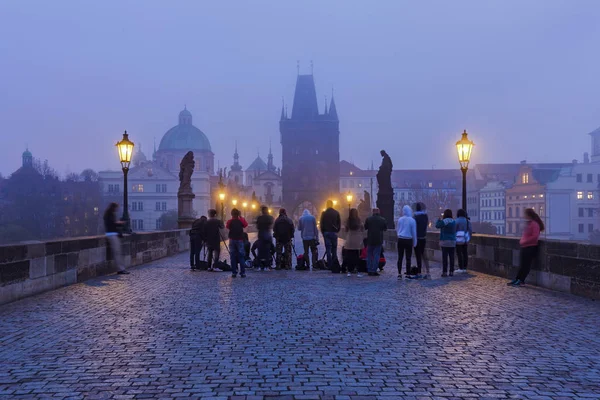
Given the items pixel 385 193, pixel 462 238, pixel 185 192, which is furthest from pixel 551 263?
pixel 185 192

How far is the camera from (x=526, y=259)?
1341cm

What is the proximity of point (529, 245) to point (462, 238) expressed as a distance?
10.3 ft

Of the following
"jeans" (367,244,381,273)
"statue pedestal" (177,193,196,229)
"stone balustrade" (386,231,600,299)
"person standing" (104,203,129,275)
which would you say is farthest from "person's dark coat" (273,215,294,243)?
"statue pedestal" (177,193,196,229)

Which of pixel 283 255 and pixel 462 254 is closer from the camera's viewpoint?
pixel 462 254

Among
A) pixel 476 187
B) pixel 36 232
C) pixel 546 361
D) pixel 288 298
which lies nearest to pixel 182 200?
pixel 288 298

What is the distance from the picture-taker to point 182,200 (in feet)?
109

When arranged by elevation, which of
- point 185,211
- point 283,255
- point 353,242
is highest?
point 185,211

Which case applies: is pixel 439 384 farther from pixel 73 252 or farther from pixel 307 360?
pixel 73 252

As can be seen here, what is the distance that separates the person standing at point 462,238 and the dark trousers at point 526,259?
2921 mm

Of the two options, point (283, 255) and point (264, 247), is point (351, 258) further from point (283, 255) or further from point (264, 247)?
point (264, 247)

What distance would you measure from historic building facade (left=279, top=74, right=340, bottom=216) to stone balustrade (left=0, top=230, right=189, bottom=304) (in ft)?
313

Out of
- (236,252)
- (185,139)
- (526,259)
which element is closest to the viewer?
(526,259)

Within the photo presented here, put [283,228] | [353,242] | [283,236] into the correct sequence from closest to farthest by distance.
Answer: [353,242]
[283,228]
[283,236]

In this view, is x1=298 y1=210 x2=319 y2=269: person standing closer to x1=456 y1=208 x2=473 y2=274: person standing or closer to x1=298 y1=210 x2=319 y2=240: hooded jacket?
→ x1=298 y1=210 x2=319 y2=240: hooded jacket
